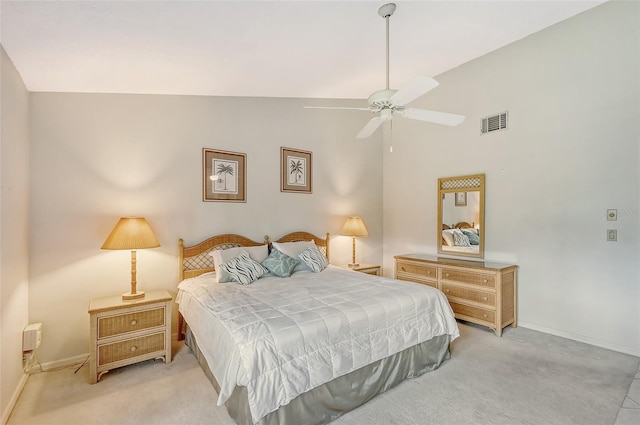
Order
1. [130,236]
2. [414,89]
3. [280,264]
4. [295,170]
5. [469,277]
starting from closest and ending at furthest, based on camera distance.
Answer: [414,89] → [130,236] → [280,264] → [469,277] → [295,170]

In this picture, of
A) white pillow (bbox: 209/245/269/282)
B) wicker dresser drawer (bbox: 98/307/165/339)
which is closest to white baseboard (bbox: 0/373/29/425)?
wicker dresser drawer (bbox: 98/307/165/339)

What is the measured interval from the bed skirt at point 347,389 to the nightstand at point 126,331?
1.47 feet

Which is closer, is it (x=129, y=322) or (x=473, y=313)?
(x=129, y=322)

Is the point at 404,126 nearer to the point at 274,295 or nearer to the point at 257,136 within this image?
the point at 257,136

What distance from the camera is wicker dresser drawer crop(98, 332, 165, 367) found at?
8.16ft

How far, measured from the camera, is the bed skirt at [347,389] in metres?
1.82

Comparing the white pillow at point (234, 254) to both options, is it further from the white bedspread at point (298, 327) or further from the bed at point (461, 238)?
the bed at point (461, 238)

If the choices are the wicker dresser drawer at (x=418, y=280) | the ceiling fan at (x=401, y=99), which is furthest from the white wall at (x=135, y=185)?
the ceiling fan at (x=401, y=99)

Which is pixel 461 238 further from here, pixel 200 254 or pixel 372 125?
pixel 200 254

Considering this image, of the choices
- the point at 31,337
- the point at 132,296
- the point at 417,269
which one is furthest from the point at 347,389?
the point at 31,337

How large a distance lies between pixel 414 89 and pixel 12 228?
314cm

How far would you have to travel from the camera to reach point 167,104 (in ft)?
10.9

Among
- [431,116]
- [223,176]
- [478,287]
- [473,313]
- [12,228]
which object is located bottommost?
Result: [473,313]

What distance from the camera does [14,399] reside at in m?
2.15
